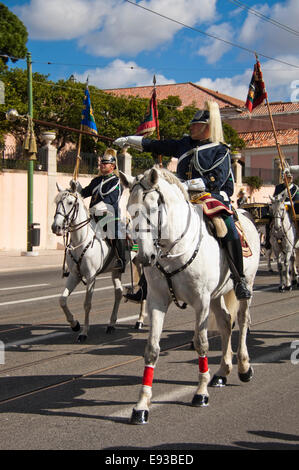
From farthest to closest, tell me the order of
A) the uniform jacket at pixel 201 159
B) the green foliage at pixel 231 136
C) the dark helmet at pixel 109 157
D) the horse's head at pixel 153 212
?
1. the green foliage at pixel 231 136
2. the dark helmet at pixel 109 157
3. the uniform jacket at pixel 201 159
4. the horse's head at pixel 153 212

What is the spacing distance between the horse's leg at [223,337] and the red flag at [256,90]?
215 inches

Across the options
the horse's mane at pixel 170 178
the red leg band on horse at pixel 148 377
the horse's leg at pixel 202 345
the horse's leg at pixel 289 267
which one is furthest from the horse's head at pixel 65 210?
the horse's leg at pixel 289 267

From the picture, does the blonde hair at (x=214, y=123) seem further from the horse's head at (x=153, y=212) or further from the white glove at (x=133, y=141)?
the horse's head at (x=153, y=212)

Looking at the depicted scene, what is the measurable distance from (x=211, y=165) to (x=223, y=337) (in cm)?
192

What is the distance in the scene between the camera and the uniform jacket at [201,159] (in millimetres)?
6191

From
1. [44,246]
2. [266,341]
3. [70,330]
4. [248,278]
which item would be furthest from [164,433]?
[44,246]

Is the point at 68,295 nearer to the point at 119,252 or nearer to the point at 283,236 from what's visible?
the point at 119,252

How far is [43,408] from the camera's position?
5.57 meters

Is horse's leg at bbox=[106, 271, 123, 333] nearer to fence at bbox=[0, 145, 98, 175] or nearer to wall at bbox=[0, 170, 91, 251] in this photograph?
wall at bbox=[0, 170, 91, 251]

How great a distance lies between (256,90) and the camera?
11.0m
